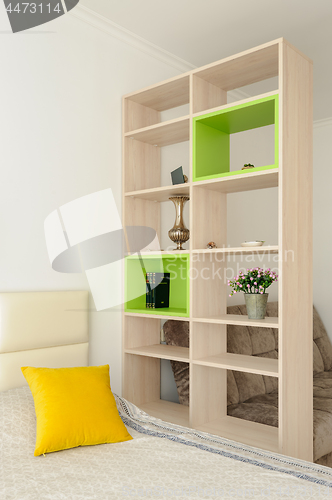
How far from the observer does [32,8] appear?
7.22 feet

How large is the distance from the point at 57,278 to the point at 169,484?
1.26m

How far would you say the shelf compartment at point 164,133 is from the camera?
245 cm

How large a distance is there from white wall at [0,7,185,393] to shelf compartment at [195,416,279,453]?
0.65m

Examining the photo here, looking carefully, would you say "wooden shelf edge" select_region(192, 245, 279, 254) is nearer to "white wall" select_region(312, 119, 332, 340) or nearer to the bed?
the bed

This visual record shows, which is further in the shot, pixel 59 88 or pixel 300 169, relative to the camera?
pixel 59 88

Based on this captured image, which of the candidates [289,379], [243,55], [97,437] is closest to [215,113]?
[243,55]

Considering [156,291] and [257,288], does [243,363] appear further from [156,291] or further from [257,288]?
[156,291]

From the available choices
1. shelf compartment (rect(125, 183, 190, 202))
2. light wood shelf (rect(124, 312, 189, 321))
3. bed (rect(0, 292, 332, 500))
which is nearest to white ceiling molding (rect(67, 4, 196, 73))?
shelf compartment (rect(125, 183, 190, 202))

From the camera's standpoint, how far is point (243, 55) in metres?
2.12

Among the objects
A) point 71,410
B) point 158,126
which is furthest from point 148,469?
point 158,126

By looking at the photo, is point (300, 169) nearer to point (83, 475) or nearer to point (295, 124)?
point (295, 124)

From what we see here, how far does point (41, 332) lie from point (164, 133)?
1.37m

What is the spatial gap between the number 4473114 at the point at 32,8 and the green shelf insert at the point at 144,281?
141 cm

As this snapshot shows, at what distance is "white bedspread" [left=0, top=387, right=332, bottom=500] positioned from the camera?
4.17ft
